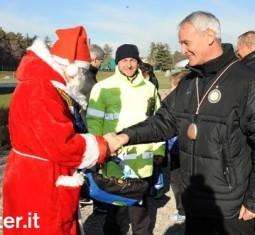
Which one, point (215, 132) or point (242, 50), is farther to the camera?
point (242, 50)

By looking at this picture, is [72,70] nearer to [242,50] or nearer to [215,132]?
[215,132]

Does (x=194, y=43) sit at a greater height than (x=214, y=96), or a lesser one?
greater

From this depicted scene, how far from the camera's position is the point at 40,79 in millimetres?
3293

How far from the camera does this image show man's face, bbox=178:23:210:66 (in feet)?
11.5

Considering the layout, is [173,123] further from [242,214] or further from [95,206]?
[95,206]

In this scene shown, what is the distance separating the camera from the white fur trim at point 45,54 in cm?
342

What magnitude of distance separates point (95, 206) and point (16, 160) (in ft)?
11.6

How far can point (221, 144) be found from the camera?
3383 millimetres

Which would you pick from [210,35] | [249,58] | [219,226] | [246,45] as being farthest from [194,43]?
[246,45]

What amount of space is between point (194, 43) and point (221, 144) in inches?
28.1

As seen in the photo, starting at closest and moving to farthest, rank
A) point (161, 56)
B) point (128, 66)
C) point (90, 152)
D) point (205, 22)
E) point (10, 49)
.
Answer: point (90, 152), point (205, 22), point (128, 66), point (10, 49), point (161, 56)

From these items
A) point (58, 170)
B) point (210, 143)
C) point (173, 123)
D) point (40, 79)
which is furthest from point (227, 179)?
point (40, 79)

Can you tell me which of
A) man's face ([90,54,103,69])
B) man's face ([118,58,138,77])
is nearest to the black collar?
man's face ([118,58,138,77])

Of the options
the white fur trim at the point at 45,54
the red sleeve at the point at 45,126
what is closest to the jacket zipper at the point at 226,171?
the red sleeve at the point at 45,126
